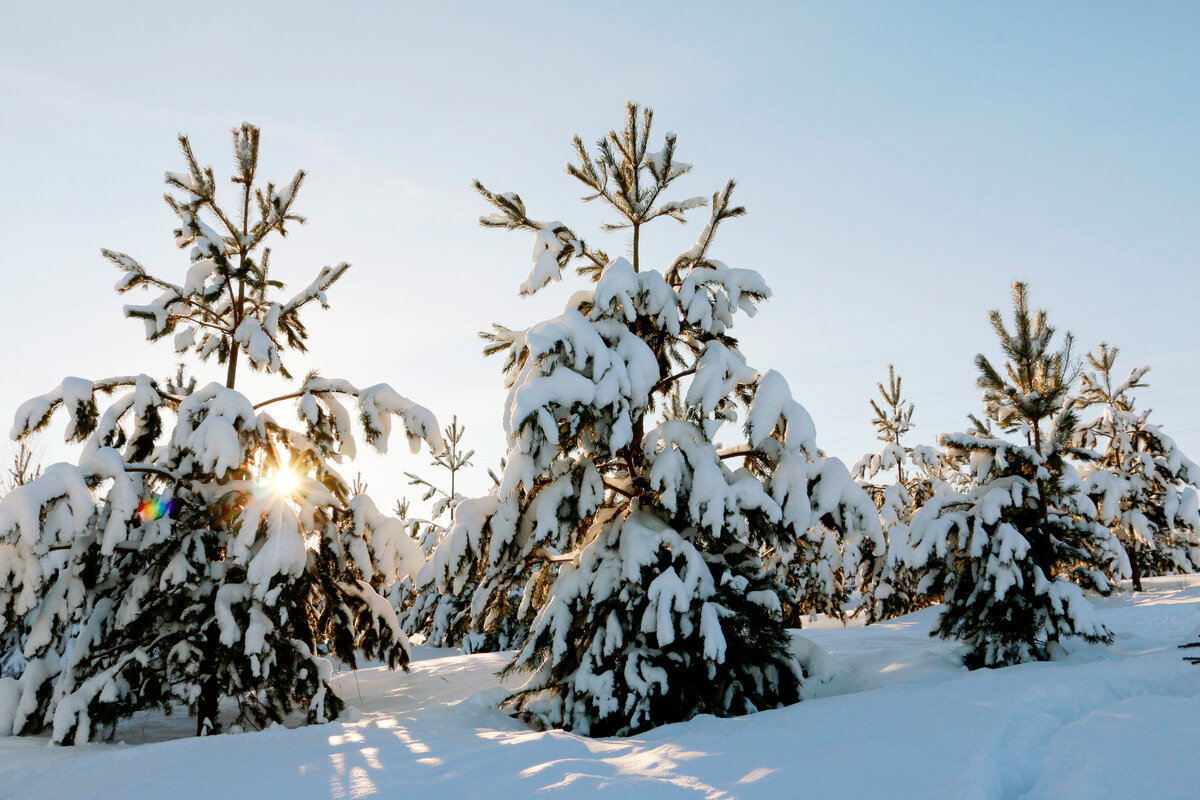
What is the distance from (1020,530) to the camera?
317 inches

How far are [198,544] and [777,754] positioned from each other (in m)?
5.77

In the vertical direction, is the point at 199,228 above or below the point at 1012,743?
above

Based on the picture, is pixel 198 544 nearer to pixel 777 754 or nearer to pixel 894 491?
pixel 777 754

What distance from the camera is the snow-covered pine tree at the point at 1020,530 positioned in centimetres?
752

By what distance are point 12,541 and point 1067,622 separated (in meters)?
9.94

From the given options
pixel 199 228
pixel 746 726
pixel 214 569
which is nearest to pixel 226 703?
pixel 214 569

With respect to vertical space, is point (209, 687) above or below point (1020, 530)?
below

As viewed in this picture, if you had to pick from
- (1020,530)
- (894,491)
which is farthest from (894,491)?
(1020,530)

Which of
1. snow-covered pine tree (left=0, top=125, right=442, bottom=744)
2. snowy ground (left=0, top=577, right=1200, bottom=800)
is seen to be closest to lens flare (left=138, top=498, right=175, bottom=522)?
snow-covered pine tree (left=0, top=125, right=442, bottom=744)

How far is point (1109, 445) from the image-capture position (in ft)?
59.1

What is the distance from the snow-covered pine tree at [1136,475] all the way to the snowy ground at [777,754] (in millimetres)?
10469

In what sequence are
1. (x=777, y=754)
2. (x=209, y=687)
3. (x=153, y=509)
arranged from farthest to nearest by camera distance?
(x=153, y=509)
(x=209, y=687)
(x=777, y=754)

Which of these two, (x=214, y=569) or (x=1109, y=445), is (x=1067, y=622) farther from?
(x=1109, y=445)

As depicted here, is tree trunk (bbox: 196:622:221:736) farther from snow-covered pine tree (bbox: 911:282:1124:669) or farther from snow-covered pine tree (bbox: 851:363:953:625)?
snow-covered pine tree (bbox: 851:363:953:625)
